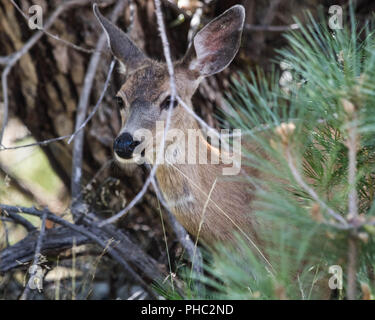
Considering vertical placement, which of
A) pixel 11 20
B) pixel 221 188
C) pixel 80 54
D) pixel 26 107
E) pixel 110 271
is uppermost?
pixel 11 20

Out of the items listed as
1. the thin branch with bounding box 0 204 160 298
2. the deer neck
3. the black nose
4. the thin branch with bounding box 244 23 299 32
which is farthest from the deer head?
the thin branch with bounding box 244 23 299 32

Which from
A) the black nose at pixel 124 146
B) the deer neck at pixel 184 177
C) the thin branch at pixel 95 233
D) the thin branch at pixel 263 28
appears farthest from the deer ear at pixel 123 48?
the thin branch at pixel 263 28

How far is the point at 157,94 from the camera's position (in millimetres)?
3221

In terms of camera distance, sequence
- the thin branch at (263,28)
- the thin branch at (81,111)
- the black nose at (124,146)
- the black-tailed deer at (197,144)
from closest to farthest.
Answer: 1. the black nose at (124,146)
2. the black-tailed deer at (197,144)
3. the thin branch at (81,111)
4. the thin branch at (263,28)

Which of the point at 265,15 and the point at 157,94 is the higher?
the point at 265,15

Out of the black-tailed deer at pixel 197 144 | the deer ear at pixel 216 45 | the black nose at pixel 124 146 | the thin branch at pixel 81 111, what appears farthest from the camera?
the thin branch at pixel 81 111

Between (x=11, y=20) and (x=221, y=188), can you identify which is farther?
(x=11, y=20)

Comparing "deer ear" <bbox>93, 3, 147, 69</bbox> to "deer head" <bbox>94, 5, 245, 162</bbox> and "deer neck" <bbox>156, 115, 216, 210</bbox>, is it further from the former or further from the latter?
"deer neck" <bbox>156, 115, 216, 210</bbox>

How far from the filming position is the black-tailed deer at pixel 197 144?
3.06 m

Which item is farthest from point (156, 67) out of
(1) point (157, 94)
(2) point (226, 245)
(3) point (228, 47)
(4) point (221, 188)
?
(2) point (226, 245)

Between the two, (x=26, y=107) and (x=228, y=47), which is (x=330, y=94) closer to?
(x=228, y=47)

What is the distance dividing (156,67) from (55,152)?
1.66 m

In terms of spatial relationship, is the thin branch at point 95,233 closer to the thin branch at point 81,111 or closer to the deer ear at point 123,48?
the thin branch at point 81,111

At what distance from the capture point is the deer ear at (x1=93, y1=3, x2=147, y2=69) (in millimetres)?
3494
